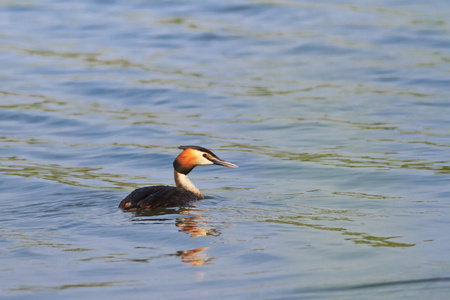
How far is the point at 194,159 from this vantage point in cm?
977

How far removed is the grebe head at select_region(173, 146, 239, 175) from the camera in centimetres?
970

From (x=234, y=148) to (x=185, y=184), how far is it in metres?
2.78

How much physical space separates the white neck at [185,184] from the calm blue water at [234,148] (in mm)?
226

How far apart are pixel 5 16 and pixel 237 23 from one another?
308 inches

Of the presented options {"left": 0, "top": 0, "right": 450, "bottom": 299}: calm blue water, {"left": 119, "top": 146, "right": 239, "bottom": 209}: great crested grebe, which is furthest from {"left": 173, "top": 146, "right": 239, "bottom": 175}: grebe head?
{"left": 0, "top": 0, "right": 450, "bottom": 299}: calm blue water

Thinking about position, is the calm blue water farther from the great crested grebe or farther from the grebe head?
the grebe head

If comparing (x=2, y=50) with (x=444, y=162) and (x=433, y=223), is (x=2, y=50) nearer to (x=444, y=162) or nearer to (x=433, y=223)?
(x=444, y=162)

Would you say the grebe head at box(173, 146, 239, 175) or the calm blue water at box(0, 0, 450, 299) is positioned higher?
the grebe head at box(173, 146, 239, 175)

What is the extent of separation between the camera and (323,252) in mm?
7293

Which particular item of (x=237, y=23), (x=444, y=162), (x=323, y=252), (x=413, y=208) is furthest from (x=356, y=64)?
(x=323, y=252)

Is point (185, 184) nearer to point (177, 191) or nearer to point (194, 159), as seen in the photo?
point (194, 159)

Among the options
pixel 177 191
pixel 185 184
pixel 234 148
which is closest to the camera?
pixel 177 191

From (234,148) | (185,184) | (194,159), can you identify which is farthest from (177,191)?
(234,148)

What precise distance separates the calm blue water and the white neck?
0.23 metres
